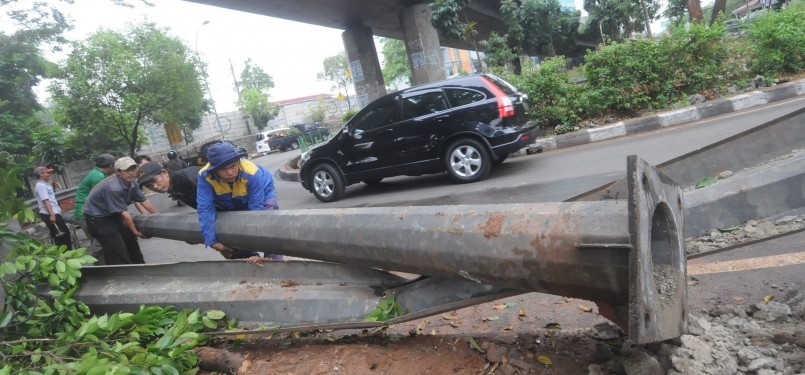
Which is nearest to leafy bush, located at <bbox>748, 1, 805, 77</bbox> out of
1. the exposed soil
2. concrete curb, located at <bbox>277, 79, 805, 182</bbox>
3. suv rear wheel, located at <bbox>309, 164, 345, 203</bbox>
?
concrete curb, located at <bbox>277, 79, 805, 182</bbox>

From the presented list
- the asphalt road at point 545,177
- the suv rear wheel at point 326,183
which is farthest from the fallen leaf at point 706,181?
the suv rear wheel at point 326,183

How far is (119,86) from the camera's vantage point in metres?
→ 24.0

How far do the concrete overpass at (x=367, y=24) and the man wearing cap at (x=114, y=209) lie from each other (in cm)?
995

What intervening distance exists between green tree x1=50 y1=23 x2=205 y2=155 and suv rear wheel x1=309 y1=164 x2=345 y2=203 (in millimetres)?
19747

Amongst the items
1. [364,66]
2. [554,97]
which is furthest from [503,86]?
[364,66]

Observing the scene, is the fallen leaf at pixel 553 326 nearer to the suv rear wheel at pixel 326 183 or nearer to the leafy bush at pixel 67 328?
the leafy bush at pixel 67 328

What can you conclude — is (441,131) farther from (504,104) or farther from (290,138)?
(290,138)

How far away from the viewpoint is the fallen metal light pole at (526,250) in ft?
4.22

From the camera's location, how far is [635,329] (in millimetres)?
1183

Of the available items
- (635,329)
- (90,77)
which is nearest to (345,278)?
(635,329)

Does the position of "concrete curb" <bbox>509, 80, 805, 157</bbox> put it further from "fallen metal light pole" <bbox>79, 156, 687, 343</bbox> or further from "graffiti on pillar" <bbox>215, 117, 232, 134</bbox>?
"graffiti on pillar" <bbox>215, 117, 232, 134</bbox>

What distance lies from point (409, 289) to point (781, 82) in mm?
→ 12158

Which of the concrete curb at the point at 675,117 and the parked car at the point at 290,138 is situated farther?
the parked car at the point at 290,138

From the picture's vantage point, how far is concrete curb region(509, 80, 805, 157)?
9695 mm
